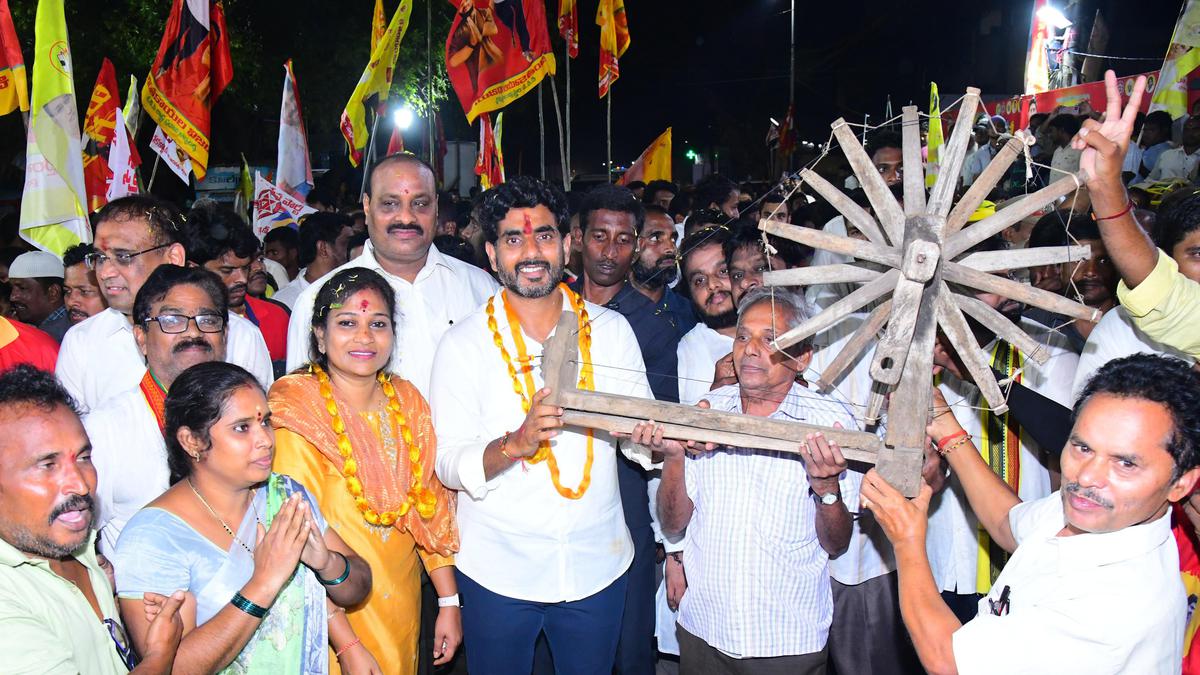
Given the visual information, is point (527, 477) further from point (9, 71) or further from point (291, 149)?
point (291, 149)

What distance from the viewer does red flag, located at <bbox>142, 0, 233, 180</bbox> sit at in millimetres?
7609

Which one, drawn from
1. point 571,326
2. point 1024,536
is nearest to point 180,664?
point 571,326

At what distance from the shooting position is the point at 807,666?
3422mm

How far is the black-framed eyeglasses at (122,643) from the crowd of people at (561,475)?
0.05 ft

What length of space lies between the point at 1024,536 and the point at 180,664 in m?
2.50

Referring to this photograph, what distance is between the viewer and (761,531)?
11.2 feet

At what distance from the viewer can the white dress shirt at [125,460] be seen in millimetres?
3318

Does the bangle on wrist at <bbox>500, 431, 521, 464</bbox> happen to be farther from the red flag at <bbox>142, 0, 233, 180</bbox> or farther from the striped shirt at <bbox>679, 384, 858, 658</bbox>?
the red flag at <bbox>142, 0, 233, 180</bbox>

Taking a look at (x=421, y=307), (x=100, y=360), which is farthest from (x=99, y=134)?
(x=421, y=307)

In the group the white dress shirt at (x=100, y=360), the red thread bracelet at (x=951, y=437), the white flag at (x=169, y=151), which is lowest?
the red thread bracelet at (x=951, y=437)

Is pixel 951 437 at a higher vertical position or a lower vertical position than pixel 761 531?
higher

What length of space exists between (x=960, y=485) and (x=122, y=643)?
10.5 feet

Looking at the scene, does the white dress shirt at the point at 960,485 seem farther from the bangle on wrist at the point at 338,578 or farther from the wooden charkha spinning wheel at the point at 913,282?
the bangle on wrist at the point at 338,578

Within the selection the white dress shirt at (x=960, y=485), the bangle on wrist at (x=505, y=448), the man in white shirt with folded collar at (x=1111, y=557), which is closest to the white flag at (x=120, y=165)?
the bangle on wrist at (x=505, y=448)
